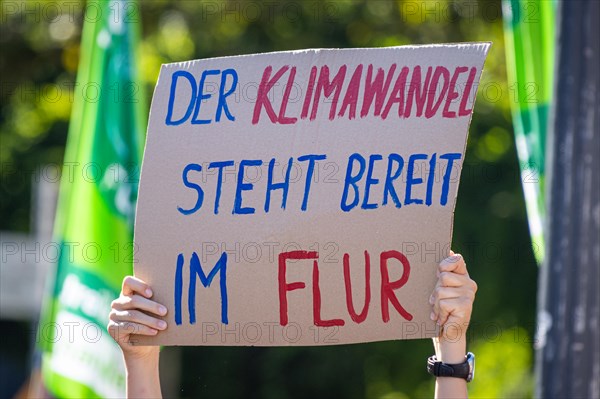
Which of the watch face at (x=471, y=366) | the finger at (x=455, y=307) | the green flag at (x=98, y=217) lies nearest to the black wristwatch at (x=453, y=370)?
the watch face at (x=471, y=366)

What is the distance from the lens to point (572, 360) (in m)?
2.54

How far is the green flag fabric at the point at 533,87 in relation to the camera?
3.16 metres

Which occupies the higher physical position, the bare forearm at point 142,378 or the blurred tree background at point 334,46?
the blurred tree background at point 334,46

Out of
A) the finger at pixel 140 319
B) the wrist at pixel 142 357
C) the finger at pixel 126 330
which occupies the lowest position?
the wrist at pixel 142 357

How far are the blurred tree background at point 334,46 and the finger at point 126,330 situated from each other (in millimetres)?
3739

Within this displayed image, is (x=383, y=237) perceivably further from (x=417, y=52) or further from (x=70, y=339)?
(x=70, y=339)

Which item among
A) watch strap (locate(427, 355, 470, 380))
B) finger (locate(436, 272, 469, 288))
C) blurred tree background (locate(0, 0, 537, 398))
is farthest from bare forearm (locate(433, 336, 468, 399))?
blurred tree background (locate(0, 0, 537, 398))

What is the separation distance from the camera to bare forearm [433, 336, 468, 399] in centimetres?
212

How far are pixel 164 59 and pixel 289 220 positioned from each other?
17.4 ft

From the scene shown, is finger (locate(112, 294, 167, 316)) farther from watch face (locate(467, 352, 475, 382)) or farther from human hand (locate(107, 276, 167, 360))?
watch face (locate(467, 352, 475, 382))

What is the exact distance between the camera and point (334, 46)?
281 inches

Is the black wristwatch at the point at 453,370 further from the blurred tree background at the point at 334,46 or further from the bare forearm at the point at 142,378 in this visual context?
the blurred tree background at the point at 334,46

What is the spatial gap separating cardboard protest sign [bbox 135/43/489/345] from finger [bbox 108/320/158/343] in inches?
1.3

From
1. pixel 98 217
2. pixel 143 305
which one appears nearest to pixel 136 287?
pixel 143 305
